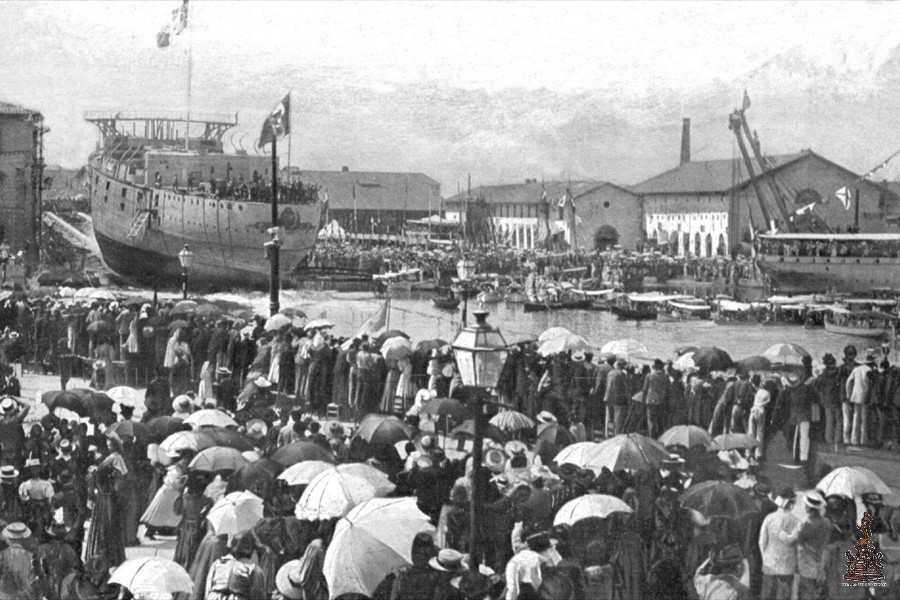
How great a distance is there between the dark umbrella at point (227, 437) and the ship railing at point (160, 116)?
7.05m

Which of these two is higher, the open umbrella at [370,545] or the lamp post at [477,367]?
the lamp post at [477,367]

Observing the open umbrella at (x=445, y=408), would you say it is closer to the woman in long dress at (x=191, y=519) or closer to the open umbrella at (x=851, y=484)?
the woman in long dress at (x=191, y=519)

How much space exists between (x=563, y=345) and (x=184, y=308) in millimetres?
5899

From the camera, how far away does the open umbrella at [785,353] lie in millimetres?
12422

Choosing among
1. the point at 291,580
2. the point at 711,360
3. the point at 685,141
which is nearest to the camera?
the point at 291,580

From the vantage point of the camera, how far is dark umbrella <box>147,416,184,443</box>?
9.52 metres

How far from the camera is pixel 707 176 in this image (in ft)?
47.2

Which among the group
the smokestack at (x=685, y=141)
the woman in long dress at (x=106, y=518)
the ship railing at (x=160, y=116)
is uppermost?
the ship railing at (x=160, y=116)

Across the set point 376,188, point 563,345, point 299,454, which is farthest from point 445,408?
point 376,188

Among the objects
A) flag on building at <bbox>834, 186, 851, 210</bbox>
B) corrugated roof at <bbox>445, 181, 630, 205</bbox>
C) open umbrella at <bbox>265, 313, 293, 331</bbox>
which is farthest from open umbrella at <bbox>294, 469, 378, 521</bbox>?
flag on building at <bbox>834, 186, 851, 210</bbox>

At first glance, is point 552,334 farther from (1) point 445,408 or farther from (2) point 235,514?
(2) point 235,514

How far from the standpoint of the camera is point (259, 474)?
26.0ft

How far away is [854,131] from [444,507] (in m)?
7.70

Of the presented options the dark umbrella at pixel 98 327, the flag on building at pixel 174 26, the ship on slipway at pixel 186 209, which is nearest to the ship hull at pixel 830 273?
the ship on slipway at pixel 186 209
